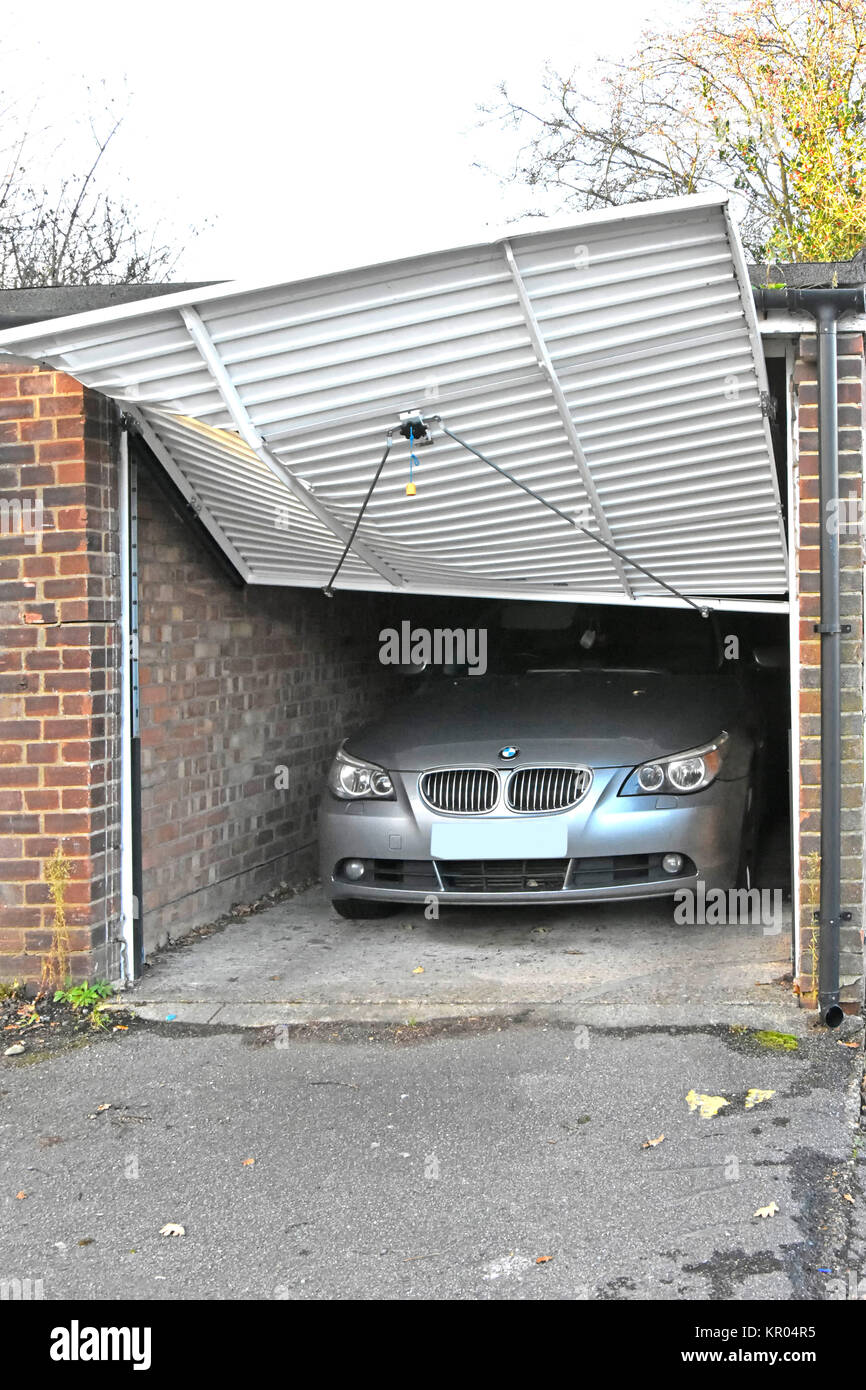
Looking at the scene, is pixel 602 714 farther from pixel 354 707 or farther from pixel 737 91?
pixel 737 91

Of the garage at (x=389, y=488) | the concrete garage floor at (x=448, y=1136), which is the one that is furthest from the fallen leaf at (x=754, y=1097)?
the garage at (x=389, y=488)

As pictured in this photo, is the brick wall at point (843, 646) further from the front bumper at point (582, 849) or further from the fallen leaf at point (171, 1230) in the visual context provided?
the fallen leaf at point (171, 1230)

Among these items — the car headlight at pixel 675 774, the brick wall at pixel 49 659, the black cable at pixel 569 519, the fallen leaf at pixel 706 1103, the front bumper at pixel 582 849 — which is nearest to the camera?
the fallen leaf at pixel 706 1103

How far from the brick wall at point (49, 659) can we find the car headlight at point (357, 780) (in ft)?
4.18

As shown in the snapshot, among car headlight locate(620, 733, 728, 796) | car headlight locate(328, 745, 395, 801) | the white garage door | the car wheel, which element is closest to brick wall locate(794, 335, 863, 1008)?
the white garage door


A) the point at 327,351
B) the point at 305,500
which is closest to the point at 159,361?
the point at 327,351

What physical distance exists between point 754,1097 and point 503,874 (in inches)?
73.0

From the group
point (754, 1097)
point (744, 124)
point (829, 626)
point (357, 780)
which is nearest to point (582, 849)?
point (357, 780)

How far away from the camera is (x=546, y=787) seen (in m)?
5.49

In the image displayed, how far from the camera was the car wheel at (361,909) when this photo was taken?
239 inches

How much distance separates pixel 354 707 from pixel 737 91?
252 inches

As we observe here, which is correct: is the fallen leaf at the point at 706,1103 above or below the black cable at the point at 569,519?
below

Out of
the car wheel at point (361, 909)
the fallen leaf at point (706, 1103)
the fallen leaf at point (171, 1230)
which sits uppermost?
the car wheel at point (361, 909)
